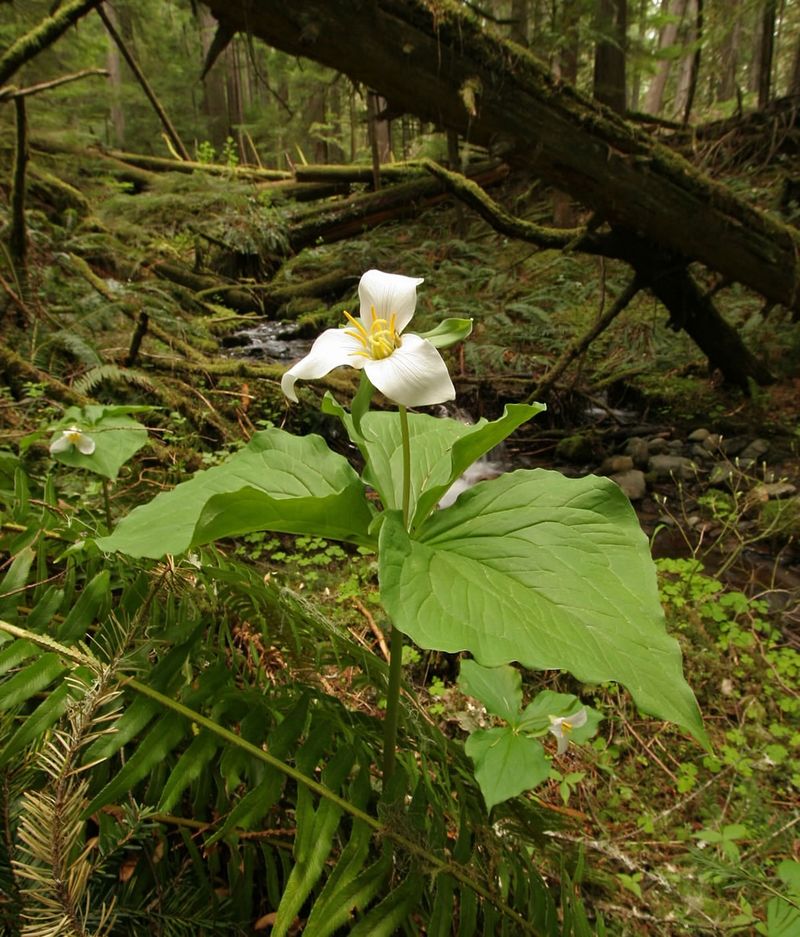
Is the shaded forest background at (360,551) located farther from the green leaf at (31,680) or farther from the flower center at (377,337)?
the flower center at (377,337)

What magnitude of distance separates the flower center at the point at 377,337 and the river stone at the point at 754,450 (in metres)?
4.09

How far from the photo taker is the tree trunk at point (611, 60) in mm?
7336

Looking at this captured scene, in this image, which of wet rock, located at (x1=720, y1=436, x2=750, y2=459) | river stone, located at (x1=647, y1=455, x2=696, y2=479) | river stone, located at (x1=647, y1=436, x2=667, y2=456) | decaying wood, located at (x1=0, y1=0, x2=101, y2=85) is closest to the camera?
decaying wood, located at (x1=0, y1=0, x2=101, y2=85)

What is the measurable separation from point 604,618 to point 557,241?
4358 millimetres

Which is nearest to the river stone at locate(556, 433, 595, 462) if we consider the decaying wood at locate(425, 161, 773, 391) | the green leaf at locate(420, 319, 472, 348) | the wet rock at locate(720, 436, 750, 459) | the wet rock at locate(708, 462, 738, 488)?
the wet rock at locate(708, 462, 738, 488)

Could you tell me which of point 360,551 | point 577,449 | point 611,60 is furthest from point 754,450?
point 611,60

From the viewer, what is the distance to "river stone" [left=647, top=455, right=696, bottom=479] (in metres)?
4.08

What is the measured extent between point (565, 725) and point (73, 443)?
1.76 meters

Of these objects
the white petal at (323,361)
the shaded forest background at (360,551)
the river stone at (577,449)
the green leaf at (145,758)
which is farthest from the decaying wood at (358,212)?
the green leaf at (145,758)

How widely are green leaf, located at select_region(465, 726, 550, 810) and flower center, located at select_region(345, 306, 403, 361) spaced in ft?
2.98

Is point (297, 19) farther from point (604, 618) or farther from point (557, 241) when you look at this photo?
point (604, 618)

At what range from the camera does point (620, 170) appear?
390 centimetres

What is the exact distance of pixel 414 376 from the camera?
0.90 meters

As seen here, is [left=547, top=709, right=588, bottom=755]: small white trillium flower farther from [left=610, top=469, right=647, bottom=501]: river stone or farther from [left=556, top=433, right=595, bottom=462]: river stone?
[left=556, top=433, right=595, bottom=462]: river stone
